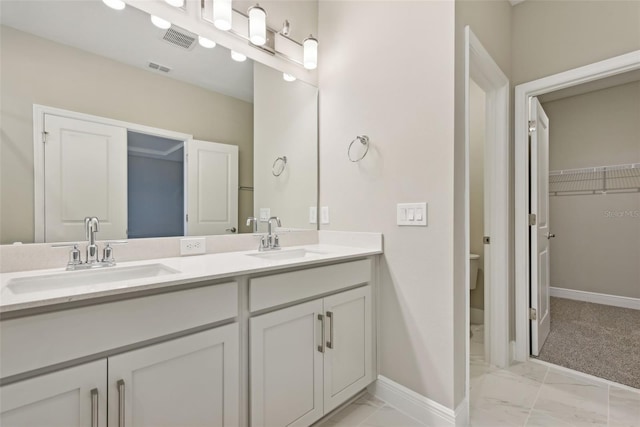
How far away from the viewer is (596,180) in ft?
12.2

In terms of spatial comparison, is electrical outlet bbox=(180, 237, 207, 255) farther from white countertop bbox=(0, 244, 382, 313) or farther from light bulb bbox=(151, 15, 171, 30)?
light bulb bbox=(151, 15, 171, 30)

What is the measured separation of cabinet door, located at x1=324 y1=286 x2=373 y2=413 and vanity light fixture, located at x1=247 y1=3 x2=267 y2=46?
1.57 metres

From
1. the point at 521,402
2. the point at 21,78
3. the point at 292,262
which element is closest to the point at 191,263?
the point at 292,262

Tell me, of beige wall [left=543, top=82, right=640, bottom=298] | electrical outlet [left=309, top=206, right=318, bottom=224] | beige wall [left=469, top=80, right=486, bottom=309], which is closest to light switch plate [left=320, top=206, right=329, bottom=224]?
electrical outlet [left=309, top=206, right=318, bottom=224]

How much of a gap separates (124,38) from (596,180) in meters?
4.96

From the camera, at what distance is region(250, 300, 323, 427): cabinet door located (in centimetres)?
122

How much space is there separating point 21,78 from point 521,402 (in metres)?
2.95

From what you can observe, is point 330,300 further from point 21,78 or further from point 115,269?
point 21,78

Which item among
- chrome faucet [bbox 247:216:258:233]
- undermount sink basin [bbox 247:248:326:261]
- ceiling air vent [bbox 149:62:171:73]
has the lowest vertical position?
undermount sink basin [bbox 247:248:326:261]

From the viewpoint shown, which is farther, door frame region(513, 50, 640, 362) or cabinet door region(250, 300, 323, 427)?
door frame region(513, 50, 640, 362)

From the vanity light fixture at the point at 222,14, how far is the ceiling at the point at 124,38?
0.40 ft

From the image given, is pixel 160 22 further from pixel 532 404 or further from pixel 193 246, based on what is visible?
pixel 532 404

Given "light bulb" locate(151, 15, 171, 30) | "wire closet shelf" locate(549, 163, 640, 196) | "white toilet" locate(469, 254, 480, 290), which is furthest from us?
"wire closet shelf" locate(549, 163, 640, 196)

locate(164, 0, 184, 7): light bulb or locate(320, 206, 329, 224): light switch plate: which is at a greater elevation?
locate(164, 0, 184, 7): light bulb
